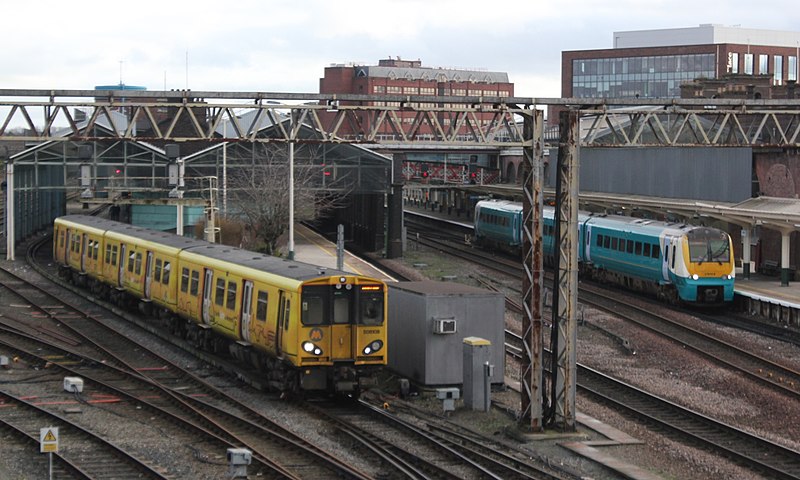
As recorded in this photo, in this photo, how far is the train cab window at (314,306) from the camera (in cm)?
1950

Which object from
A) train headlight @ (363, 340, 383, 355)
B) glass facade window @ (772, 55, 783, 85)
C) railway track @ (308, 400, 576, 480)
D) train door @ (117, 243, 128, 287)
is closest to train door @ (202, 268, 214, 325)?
railway track @ (308, 400, 576, 480)

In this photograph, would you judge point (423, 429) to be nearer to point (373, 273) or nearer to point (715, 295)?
point (715, 295)

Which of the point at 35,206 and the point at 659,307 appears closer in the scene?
the point at 659,307

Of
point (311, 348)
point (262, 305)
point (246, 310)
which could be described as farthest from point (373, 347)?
point (246, 310)

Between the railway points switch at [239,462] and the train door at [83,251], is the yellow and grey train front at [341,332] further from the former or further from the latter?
the train door at [83,251]

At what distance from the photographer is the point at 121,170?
54031 mm

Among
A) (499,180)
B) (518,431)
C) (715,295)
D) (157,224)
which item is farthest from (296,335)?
(499,180)

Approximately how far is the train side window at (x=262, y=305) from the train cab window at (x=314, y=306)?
5.00 ft

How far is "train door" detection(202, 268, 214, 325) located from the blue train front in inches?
610

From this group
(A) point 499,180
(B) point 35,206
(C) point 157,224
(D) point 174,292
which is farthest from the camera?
(A) point 499,180

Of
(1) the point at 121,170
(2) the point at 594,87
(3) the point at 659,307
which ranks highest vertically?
(2) the point at 594,87

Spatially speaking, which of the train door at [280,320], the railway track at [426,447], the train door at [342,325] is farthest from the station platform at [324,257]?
the railway track at [426,447]

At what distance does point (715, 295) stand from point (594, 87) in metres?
79.6

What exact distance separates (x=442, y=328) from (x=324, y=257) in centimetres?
2753
